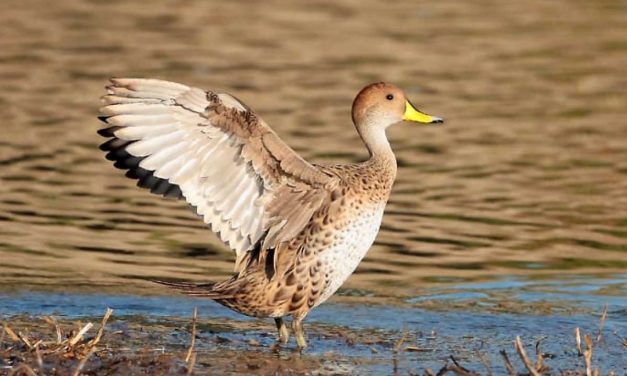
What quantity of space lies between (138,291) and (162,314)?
1.46 ft

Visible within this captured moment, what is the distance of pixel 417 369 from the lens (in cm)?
666

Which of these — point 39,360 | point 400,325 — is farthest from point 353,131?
point 39,360

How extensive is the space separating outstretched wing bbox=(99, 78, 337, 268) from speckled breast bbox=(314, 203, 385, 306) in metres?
0.20

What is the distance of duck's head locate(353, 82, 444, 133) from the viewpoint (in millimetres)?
7883

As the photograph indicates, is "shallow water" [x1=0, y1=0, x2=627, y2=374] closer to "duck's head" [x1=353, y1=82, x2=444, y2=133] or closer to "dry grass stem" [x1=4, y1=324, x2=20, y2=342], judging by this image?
"duck's head" [x1=353, y1=82, x2=444, y2=133]

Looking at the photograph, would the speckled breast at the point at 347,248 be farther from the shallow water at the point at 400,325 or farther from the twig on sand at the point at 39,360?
the twig on sand at the point at 39,360

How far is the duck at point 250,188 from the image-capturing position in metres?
6.95

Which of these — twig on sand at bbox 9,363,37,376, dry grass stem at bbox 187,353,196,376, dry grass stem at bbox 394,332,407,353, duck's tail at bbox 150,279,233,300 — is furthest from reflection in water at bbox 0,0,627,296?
twig on sand at bbox 9,363,37,376

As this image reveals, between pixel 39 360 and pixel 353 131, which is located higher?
pixel 353 131

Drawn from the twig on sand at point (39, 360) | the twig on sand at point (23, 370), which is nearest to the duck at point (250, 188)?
the twig on sand at point (39, 360)

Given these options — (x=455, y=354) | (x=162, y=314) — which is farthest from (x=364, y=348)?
(x=162, y=314)

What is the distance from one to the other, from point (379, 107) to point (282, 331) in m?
1.34

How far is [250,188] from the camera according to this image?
23.5ft

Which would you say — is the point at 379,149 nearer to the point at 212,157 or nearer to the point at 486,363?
the point at 212,157
